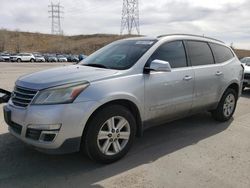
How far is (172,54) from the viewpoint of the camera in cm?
508

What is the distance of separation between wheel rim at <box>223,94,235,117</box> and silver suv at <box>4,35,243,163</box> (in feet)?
1.70

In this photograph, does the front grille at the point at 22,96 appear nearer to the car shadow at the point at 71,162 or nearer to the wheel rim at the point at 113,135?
the car shadow at the point at 71,162

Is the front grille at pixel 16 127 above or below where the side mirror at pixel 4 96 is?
below

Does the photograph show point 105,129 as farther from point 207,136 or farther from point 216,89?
point 216,89

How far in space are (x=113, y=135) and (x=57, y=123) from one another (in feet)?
2.75

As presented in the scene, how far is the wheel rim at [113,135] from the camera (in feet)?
13.4

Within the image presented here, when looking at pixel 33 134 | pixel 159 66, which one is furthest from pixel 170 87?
pixel 33 134

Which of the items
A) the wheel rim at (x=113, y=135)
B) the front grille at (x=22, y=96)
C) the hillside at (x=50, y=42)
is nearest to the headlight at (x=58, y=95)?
the front grille at (x=22, y=96)

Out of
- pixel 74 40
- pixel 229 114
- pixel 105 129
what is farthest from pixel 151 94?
pixel 74 40

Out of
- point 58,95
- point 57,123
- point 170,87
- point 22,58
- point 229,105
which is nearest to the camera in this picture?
point 57,123

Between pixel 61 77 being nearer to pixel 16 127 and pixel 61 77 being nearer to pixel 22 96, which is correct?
pixel 22 96

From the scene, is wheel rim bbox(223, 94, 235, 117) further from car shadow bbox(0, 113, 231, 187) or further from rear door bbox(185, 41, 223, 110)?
car shadow bbox(0, 113, 231, 187)

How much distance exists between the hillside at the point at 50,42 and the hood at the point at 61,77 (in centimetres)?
7707

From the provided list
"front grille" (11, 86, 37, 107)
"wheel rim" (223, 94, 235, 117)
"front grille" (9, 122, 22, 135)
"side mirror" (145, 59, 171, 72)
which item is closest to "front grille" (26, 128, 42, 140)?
"front grille" (9, 122, 22, 135)
